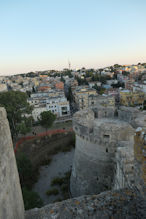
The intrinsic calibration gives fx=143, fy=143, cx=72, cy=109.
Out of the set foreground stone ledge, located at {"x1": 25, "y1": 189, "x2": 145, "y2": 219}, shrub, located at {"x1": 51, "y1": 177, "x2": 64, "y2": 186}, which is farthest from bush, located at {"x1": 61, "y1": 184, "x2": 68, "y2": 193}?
foreground stone ledge, located at {"x1": 25, "y1": 189, "x2": 145, "y2": 219}

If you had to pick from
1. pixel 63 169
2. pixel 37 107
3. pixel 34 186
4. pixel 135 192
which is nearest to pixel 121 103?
pixel 37 107

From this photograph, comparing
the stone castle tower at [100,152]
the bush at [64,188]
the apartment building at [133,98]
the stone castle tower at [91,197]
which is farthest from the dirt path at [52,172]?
the apartment building at [133,98]

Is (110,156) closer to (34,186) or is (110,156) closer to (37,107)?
(34,186)

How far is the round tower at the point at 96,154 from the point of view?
24.5ft

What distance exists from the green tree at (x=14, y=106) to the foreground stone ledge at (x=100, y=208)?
15180 millimetres

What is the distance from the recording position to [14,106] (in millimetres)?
17625

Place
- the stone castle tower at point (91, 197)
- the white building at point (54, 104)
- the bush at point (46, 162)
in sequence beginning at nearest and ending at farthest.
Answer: the stone castle tower at point (91, 197) → the bush at point (46, 162) → the white building at point (54, 104)

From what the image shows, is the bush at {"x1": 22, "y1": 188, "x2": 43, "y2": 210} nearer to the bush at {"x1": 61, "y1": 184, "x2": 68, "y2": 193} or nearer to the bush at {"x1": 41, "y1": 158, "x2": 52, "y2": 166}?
the bush at {"x1": 61, "y1": 184, "x2": 68, "y2": 193}

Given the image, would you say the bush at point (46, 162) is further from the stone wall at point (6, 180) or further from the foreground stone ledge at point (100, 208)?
the stone wall at point (6, 180)

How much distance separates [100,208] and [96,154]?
5.07 meters

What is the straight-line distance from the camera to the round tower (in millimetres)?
7480

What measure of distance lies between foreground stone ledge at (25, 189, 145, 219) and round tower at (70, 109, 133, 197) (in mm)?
3965

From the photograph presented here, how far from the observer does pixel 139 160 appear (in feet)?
10.7

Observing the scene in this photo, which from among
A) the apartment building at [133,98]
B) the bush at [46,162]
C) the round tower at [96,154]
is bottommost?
the bush at [46,162]
